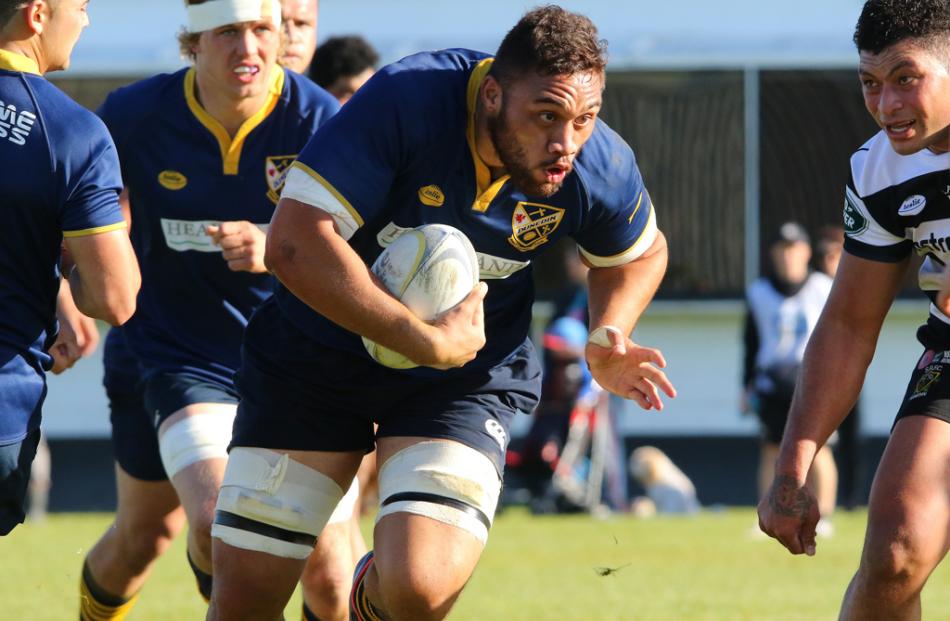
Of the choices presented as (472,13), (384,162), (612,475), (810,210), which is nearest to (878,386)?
(810,210)

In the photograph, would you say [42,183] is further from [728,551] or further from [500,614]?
[728,551]

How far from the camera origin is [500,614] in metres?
8.00

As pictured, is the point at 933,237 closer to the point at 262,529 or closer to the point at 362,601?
the point at 362,601

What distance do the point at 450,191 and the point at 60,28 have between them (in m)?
1.26

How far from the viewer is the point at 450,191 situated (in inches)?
189

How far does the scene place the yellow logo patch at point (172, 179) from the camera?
5.96 m

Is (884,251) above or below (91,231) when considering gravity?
below

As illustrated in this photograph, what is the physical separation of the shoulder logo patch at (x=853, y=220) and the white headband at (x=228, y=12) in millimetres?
2329

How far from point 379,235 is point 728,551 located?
22.3 feet

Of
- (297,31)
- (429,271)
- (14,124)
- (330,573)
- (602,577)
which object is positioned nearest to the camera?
→ (14,124)

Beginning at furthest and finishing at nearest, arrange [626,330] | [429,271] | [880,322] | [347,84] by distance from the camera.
→ [347,84] < [626,330] < [880,322] < [429,271]

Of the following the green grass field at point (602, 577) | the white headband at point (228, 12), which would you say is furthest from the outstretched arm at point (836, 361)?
the green grass field at point (602, 577)

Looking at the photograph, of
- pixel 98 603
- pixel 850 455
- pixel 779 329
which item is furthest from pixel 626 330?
pixel 850 455

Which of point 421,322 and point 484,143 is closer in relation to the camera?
point 421,322
